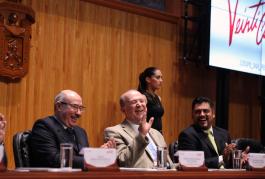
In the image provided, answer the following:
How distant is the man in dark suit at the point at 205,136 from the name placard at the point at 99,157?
165 centimetres

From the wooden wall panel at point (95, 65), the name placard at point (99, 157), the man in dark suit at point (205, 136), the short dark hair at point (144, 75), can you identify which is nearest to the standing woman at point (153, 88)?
the short dark hair at point (144, 75)

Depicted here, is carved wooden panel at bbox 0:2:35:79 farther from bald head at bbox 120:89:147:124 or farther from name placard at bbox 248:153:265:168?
name placard at bbox 248:153:265:168

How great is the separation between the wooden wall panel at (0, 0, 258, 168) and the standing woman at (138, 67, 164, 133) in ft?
1.10

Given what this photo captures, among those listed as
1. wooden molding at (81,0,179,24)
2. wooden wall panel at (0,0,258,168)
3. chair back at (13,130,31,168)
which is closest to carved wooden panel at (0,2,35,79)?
wooden wall panel at (0,0,258,168)

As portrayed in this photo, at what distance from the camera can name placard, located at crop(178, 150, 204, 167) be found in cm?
258

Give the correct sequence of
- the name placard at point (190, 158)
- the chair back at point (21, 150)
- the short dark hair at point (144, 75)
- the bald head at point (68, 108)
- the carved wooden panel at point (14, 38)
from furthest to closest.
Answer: the short dark hair at point (144, 75)
the carved wooden panel at point (14, 38)
the bald head at point (68, 108)
the chair back at point (21, 150)
the name placard at point (190, 158)

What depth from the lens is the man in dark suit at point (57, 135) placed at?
3.17 metres

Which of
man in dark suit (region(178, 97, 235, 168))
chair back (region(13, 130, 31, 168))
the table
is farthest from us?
man in dark suit (region(178, 97, 235, 168))

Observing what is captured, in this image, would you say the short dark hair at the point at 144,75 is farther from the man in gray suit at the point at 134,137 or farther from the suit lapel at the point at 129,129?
the suit lapel at the point at 129,129

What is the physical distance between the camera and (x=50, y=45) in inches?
200

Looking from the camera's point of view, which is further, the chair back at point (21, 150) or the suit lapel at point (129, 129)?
the suit lapel at point (129, 129)

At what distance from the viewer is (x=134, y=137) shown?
11.5ft

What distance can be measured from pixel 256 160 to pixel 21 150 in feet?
4.54

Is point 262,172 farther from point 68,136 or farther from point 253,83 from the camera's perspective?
point 253,83
